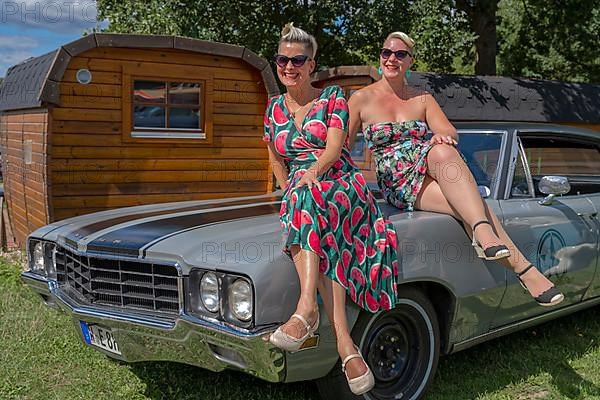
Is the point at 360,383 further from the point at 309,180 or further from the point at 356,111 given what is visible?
the point at 356,111

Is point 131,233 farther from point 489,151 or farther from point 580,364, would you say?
point 580,364

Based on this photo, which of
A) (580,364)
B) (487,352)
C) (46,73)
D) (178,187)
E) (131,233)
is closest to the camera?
(131,233)

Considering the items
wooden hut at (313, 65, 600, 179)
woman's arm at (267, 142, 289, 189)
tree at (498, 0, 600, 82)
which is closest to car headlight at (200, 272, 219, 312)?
woman's arm at (267, 142, 289, 189)

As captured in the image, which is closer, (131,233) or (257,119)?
(131,233)

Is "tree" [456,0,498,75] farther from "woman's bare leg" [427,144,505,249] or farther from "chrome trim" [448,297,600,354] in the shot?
"woman's bare leg" [427,144,505,249]

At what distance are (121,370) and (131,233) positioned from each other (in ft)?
4.02

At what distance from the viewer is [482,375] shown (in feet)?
13.6

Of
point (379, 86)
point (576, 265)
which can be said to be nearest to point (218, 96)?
point (379, 86)

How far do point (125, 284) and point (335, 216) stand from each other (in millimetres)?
1127

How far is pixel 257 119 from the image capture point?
352 inches

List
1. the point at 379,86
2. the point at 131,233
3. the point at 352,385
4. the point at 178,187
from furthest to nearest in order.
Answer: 1. the point at 178,187
2. the point at 379,86
3. the point at 131,233
4. the point at 352,385

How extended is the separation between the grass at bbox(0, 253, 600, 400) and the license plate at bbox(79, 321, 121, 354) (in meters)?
0.47

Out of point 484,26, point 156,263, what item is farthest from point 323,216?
point 484,26

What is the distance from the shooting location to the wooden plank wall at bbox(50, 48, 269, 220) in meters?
7.66
